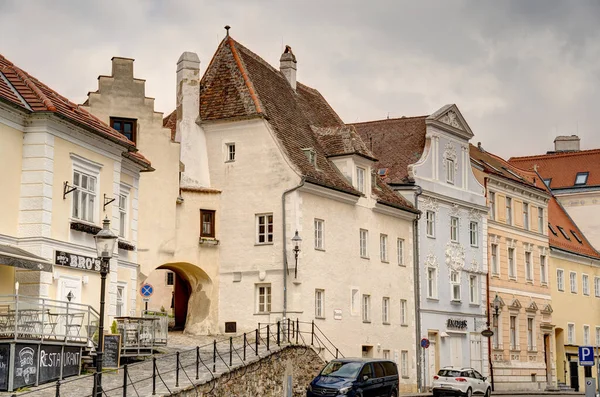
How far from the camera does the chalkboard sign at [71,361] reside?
1096 inches

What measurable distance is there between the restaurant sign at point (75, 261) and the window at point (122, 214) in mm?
3739

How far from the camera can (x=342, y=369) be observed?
34500mm

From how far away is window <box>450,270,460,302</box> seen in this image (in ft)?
179

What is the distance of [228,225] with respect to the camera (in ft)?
145

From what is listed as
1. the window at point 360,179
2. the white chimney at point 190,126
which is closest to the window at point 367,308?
the window at point 360,179

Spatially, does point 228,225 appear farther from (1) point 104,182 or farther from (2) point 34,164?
(2) point 34,164

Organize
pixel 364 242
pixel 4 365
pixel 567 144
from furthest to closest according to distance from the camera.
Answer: pixel 567 144 < pixel 364 242 < pixel 4 365

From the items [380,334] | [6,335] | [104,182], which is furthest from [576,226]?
[6,335]

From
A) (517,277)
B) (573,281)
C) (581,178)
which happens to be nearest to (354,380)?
(517,277)

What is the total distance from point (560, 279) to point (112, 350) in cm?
4255

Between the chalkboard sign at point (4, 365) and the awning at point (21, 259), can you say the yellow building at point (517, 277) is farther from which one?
the chalkboard sign at point (4, 365)

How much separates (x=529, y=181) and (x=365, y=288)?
22.1m

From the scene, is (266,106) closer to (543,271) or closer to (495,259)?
(495,259)

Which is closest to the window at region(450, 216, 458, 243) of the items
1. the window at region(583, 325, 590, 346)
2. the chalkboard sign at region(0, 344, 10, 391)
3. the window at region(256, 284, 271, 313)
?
the window at region(256, 284, 271, 313)
